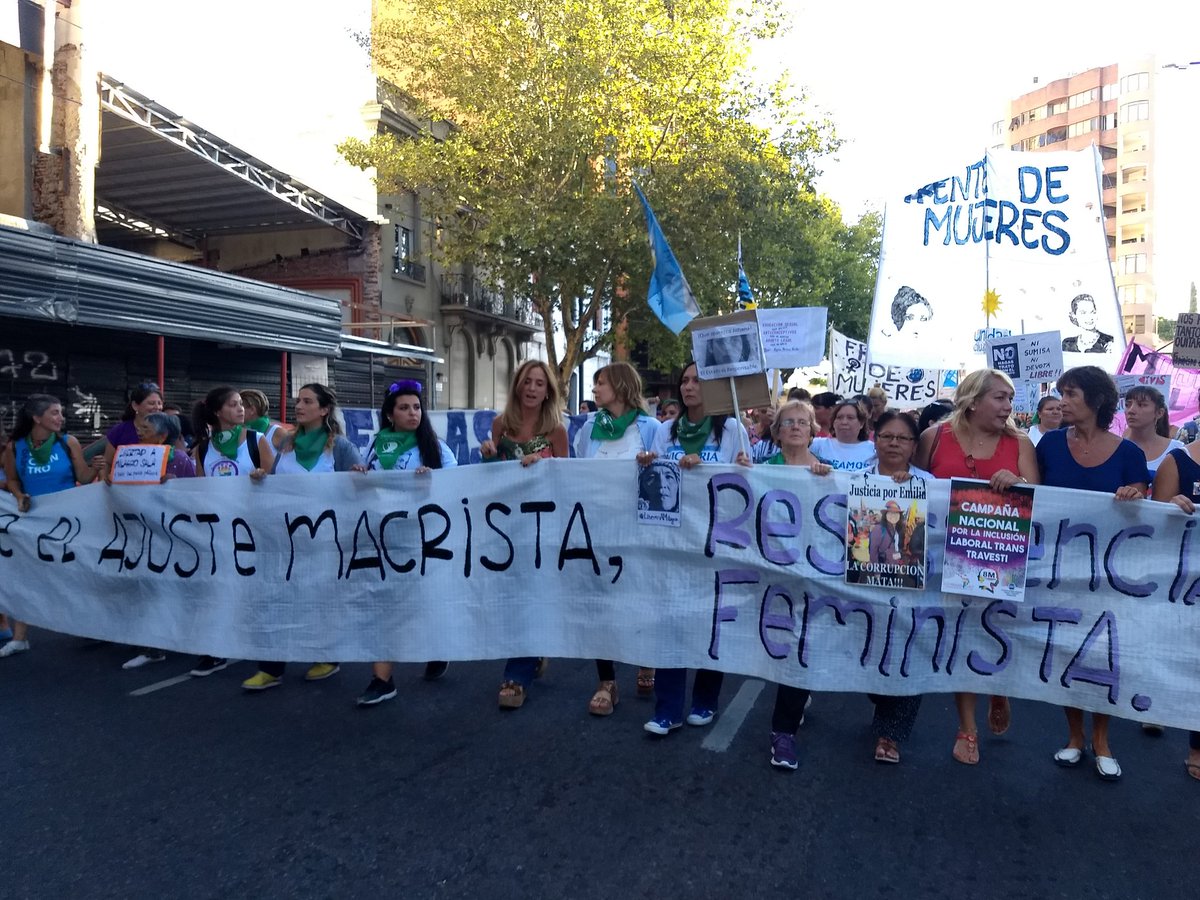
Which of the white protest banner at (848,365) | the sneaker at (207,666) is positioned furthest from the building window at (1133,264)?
the sneaker at (207,666)

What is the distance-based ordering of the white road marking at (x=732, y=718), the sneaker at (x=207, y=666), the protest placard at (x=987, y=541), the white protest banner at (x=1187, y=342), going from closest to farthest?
the protest placard at (x=987, y=541) → the white road marking at (x=732, y=718) → the sneaker at (x=207, y=666) → the white protest banner at (x=1187, y=342)

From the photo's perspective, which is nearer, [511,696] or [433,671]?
[511,696]

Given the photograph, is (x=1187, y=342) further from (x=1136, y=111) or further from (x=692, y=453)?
(x=1136, y=111)

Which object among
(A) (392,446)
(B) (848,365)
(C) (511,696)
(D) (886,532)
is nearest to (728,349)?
(D) (886,532)

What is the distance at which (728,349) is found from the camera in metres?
4.69

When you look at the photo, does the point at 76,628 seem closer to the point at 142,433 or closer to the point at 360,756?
the point at 142,433

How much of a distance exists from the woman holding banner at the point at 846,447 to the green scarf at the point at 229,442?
135 inches

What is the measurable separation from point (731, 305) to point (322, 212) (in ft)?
33.6

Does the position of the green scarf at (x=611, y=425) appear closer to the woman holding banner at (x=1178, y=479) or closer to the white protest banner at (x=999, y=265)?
the woman holding banner at (x=1178, y=479)

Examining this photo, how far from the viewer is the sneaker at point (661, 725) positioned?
4.53m

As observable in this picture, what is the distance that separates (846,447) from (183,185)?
19614 mm

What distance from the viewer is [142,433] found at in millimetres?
6289

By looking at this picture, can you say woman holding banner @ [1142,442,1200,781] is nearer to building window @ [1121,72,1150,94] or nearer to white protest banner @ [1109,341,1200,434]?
white protest banner @ [1109,341,1200,434]

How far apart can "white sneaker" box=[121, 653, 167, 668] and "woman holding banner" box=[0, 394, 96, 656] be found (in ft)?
2.93
